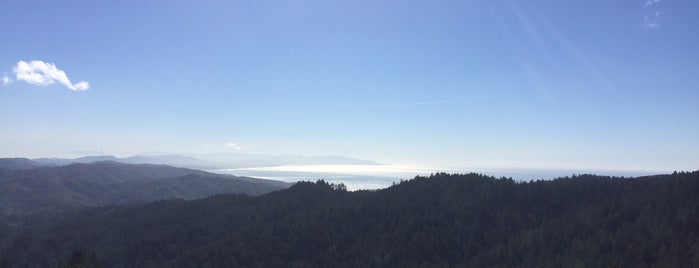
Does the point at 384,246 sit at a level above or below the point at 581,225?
below

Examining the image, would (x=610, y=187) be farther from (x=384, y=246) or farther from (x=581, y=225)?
(x=384, y=246)

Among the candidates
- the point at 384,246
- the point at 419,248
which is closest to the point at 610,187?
the point at 419,248

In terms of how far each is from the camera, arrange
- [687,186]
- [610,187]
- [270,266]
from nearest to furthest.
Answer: [687,186] < [270,266] < [610,187]

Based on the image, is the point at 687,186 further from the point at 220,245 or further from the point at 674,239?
the point at 220,245

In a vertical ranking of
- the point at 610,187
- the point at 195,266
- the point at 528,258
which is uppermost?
the point at 610,187

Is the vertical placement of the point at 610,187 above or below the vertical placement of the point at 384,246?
above

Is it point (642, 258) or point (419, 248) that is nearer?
point (642, 258)

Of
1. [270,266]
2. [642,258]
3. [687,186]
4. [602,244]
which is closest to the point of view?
[642,258]

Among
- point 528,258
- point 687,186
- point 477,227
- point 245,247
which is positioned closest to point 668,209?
point 687,186

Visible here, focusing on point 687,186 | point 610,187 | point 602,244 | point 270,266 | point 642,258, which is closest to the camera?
point 642,258
